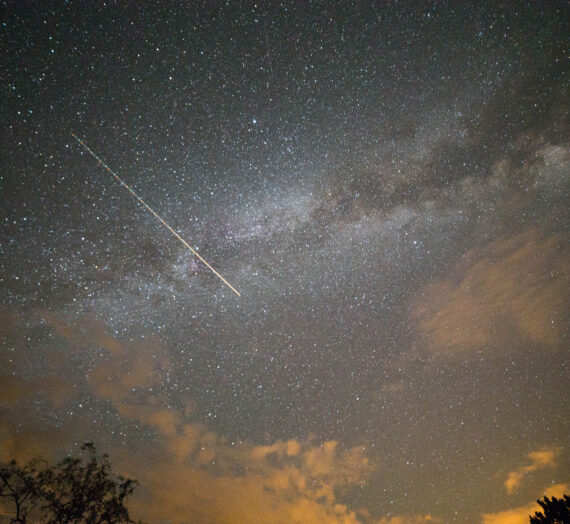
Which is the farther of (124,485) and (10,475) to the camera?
(124,485)

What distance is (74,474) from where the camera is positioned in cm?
1348

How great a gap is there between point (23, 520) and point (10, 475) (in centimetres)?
163

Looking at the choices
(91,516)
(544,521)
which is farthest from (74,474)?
(544,521)

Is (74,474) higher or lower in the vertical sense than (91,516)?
higher

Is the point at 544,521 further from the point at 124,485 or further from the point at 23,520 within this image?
the point at 23,520

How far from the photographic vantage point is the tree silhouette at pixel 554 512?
41.5 ft

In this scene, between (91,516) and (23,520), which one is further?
(91,516)

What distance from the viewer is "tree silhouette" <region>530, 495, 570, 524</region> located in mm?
12664

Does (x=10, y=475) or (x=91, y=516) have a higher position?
(x=10, y=475)

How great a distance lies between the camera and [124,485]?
13867mm

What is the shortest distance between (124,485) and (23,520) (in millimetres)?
3269

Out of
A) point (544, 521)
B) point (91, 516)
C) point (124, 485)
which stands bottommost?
point (544, 521)

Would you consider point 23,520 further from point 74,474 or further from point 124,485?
point 124,485

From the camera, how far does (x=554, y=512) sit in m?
13.0
